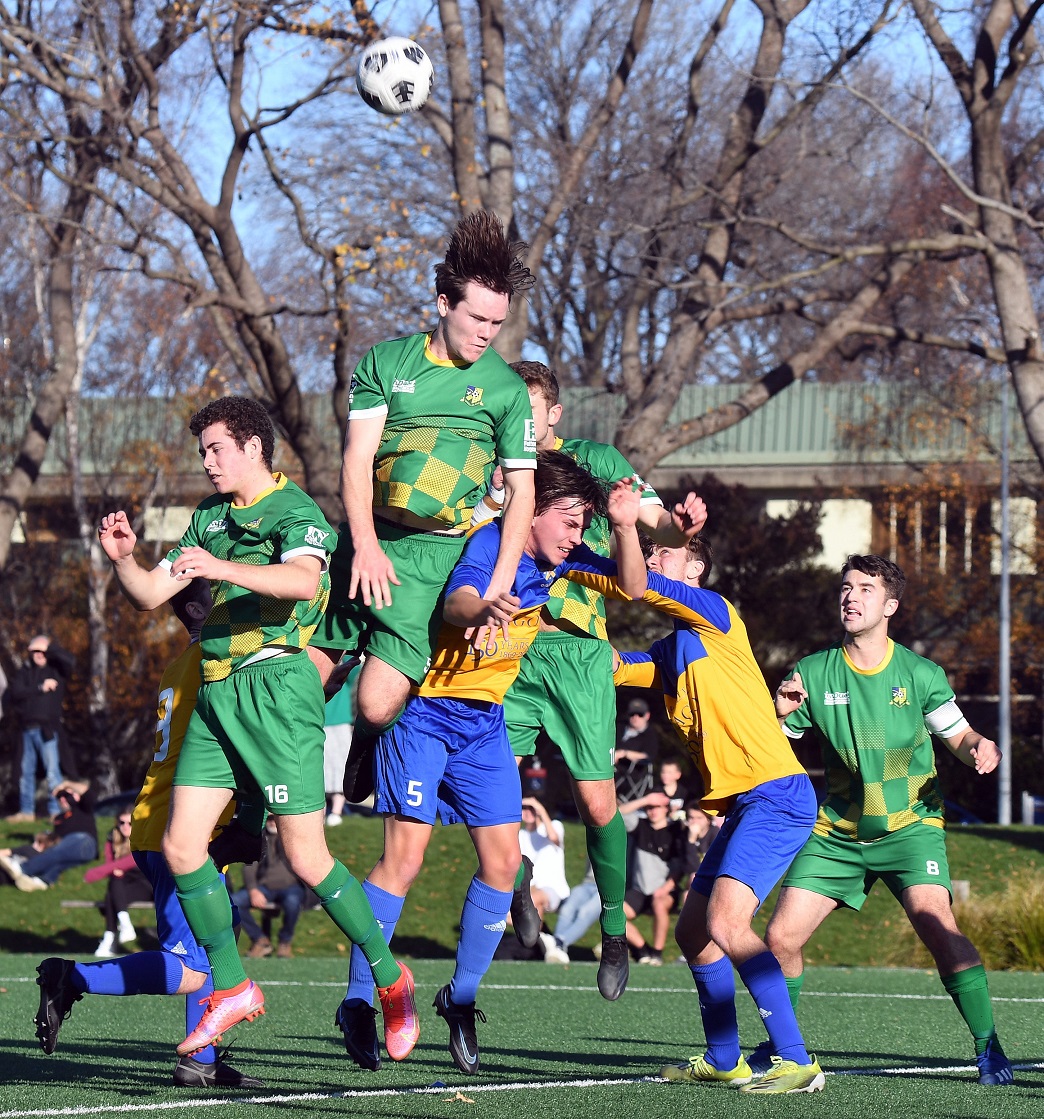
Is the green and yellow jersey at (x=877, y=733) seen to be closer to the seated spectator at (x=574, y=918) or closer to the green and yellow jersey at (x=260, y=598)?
the green and yellow jersey at (x=260, y=598)

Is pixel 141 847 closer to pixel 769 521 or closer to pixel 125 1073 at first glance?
pixel 125 1073

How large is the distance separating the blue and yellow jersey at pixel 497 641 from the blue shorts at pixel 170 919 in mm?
1132

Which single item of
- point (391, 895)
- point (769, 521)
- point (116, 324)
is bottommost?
point (391, 895)

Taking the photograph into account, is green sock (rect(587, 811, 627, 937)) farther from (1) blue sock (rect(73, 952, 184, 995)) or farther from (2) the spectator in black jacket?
(2) the spectator in black jacket

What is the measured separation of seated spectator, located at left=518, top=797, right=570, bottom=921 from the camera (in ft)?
42.6

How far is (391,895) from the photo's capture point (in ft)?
18.3

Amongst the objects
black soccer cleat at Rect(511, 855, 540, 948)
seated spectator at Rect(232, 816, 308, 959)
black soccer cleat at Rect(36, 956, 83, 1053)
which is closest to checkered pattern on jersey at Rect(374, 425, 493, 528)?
black soccer cleat at Rect(36, 956, 83, 1053)

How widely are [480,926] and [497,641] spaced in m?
1.06

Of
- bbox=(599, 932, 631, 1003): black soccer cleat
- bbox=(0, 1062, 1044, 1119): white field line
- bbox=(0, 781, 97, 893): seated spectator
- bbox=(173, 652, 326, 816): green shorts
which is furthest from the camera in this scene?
bbox=(0, 781, 97, 893): seated spectator

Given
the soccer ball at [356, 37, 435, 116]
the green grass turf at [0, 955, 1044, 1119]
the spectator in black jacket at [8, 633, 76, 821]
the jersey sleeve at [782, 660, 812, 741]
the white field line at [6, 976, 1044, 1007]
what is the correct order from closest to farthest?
the green grass turf at [0, 955, 1044, 1119] < the jersey sleeve at [782, 660, 812, 741] < the white field line at [6, 976, 1044, 1007] < the soccer ball at [356, 37, 435, 116] < the spectator in black jacket at [8, 633, 76, 821]

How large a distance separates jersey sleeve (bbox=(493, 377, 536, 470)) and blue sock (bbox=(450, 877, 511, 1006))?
5.03 feet

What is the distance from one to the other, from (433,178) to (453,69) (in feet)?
24.4

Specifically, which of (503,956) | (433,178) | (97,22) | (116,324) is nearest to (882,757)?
(503,956)

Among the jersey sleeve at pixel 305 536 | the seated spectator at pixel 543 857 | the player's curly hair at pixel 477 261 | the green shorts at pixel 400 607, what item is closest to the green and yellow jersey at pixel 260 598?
the jersey sleeve at pixel 305 536
